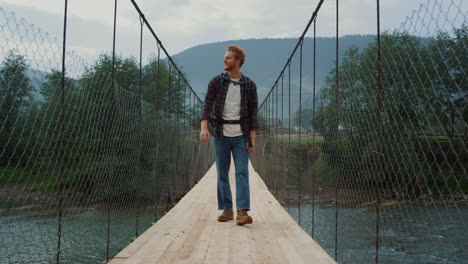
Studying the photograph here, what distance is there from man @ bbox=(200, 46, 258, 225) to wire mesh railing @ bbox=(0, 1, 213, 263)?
0.43 m

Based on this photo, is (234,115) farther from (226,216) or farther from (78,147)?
(78,147)

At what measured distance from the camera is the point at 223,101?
7.91 feet

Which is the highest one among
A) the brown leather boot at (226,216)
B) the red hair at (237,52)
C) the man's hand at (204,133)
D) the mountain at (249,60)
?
the mountain at (249,60)

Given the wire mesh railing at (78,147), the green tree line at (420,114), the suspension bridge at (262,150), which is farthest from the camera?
the wire mesh railing at (78,147)

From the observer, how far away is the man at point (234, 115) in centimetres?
242

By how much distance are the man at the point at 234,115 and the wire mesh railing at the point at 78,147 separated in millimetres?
428

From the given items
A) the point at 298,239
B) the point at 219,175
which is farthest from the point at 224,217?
the point at 298,239

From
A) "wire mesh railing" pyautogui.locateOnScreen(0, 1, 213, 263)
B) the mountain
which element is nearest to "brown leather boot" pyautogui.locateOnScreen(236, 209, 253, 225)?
"wire mesh railing" pyautogui.locateOnScreen(0, 1, 213, 263)

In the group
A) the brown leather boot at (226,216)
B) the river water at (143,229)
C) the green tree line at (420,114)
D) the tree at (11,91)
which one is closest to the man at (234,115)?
the brown leather boot at (226,216)

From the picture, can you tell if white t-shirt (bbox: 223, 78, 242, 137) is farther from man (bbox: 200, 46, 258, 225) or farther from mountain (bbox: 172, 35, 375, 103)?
mountain (bbox: 172, 35, 375, 103)

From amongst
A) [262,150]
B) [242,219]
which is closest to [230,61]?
[242,219]

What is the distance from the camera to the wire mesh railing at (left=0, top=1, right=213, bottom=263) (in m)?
2.22

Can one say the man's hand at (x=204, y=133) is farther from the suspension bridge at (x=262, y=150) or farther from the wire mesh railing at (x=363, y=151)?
the wire mesh railing at (x=363, y=151)

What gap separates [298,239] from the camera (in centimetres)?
201
